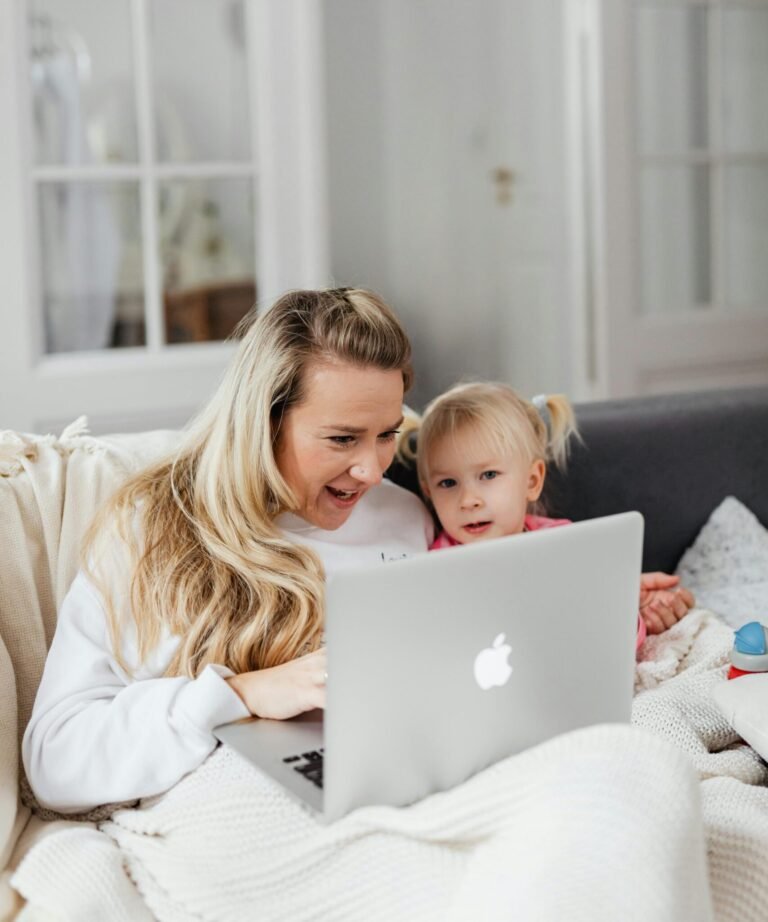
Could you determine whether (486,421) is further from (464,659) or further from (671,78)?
(671,78)

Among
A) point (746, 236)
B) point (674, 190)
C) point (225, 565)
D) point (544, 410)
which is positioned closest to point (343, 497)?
point (225, 565)

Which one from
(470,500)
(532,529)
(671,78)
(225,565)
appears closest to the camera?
(225,565)

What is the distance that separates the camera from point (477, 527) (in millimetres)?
1918

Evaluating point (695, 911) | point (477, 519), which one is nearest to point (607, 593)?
point (695, 911)

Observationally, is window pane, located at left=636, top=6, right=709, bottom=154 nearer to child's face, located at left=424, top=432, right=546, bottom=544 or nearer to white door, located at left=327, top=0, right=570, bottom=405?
white door, located at left=327, top=0, right=570, bottom=405

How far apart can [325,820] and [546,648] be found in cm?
28

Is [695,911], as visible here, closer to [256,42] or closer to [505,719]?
[505,719]

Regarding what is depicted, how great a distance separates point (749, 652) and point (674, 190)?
242 centimetres

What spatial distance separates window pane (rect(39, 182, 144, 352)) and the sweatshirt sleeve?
6.41 feet

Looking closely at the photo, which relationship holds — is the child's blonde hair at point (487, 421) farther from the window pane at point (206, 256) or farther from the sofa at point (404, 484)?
→ the window pane at point (206, 256)

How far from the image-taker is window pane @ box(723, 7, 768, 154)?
394cm

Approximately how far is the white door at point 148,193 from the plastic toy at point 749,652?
6.32 feet

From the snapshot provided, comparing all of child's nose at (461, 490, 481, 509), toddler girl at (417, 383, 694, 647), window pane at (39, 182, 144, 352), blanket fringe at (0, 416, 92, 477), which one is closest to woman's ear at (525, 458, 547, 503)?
Answer: toddler girl at (417, 383, 694, 647)

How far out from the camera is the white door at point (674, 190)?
3.71 meters
